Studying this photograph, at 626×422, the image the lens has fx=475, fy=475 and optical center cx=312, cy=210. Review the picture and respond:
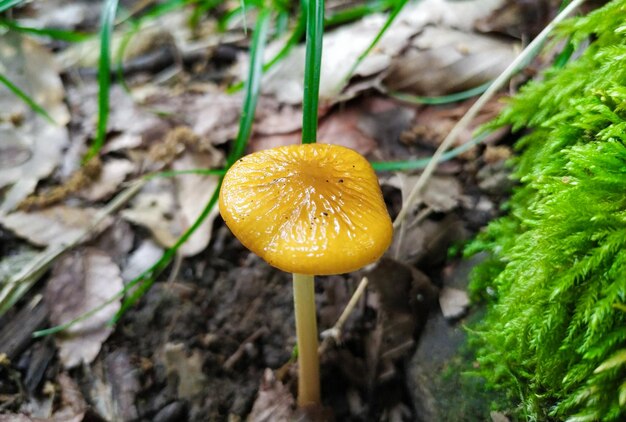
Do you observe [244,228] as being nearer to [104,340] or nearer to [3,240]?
[104,340]

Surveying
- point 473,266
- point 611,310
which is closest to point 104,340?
point 473,266

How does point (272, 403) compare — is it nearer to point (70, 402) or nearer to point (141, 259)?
point (70, 402)

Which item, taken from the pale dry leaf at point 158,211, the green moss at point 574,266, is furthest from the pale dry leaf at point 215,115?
the green moss at point 574,266

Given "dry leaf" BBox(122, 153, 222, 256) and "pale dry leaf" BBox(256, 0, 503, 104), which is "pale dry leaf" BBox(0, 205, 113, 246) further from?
"pale dry leaf" BBox(256, 0, 503, 104)

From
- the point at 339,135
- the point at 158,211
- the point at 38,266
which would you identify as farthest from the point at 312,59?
the point at 38,266

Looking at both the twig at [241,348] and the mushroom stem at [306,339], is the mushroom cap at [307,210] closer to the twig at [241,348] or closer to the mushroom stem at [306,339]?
the mushroom stem at [306,339]
